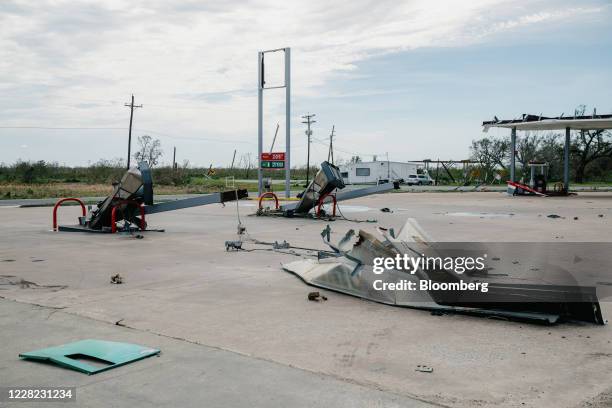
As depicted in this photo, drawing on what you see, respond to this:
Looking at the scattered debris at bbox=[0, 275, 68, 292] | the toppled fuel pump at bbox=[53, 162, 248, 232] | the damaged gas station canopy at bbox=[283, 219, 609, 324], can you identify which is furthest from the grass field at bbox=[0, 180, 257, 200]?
the damaged gas station canopy at bbox=[283, 219, 609, 324]

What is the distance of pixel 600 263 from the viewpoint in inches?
375

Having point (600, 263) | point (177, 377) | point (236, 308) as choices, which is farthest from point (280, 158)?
point (177, 377)

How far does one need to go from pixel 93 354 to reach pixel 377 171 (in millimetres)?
60059

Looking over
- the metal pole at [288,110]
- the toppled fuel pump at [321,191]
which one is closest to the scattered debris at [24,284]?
the toppled fuel pump at [321,191]

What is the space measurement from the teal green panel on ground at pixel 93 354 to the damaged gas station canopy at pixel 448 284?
2.91m

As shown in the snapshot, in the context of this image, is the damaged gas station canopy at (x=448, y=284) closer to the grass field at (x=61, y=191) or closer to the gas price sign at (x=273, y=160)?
the gas price sign at (x=273, y=160)

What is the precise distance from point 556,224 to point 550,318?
12020 mm

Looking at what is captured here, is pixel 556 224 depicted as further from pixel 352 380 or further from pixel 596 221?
pixel 352 380

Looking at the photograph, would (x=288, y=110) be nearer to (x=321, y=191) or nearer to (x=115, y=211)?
(x=321, y=191)

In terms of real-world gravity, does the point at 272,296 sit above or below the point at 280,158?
below

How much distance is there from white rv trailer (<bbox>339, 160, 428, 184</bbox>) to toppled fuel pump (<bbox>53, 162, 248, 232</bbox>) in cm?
4856

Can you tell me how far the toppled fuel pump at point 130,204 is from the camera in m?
14.0

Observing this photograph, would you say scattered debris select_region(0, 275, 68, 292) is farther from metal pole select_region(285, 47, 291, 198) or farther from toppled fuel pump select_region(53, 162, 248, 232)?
metal pole select_region(285, 47, 291, 198)

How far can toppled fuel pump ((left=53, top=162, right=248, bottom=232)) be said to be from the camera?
14.0m
